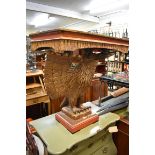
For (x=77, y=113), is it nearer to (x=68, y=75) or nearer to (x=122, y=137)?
(x=68, y=75)

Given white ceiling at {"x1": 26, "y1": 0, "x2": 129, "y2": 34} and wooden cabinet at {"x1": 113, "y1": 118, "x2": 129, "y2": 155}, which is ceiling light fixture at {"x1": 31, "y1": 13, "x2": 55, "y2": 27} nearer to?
white ceiling at {"x1": 26, "y1": 0, "x2": 129, "y2": 34}

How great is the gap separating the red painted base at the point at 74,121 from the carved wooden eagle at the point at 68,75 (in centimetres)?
11

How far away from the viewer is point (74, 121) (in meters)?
1.29

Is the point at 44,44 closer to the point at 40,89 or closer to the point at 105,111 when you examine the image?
the point at 105,111

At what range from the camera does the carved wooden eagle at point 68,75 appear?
3.84ft

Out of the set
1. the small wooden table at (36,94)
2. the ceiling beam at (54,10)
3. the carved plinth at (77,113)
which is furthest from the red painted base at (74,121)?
the ceiling beam at (54,10)

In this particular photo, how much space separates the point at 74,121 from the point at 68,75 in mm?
365

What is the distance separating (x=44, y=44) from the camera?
107 centimetres

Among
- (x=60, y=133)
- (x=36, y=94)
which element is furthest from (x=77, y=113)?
(x=36, y=94)

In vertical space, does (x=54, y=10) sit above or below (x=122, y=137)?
above
